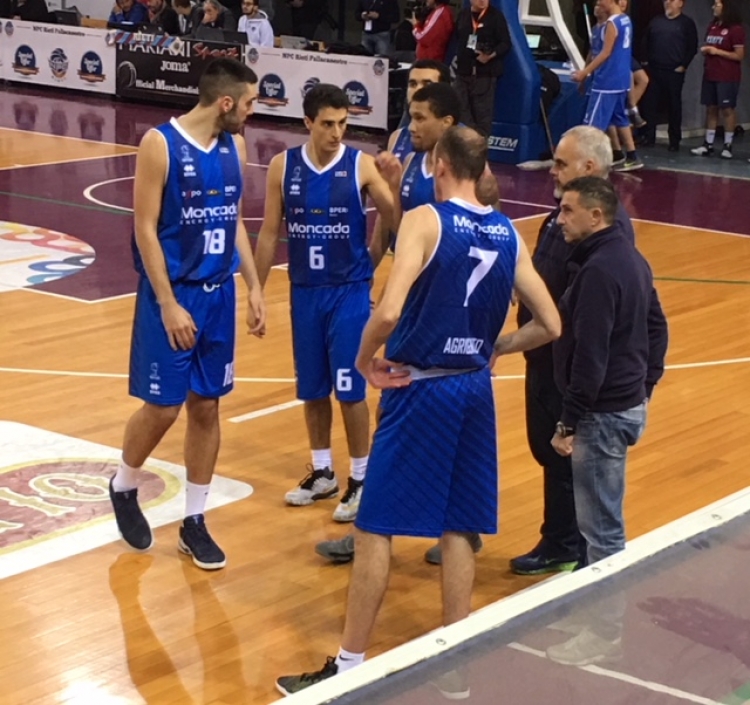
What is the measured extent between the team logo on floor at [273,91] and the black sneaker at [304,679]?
15973 millimetres

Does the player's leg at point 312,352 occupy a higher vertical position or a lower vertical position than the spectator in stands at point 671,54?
lower

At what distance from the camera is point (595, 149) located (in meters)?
5.10

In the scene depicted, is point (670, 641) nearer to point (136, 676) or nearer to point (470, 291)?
point (470, 291)

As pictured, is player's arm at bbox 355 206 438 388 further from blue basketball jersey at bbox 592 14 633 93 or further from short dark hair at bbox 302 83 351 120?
blue basketball jersey at bbox 592 14 633 93

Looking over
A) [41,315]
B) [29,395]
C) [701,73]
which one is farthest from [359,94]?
A: [29,395]

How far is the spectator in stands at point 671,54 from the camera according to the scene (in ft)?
60.0

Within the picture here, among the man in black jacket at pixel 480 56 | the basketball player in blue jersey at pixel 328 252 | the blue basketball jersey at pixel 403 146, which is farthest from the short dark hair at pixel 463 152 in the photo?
the man in black jacket at pixel 480 56

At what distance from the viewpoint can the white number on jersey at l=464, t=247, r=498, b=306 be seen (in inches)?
176

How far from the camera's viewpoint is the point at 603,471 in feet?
16.2

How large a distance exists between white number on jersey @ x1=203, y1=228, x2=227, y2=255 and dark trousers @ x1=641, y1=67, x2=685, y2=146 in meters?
13.8

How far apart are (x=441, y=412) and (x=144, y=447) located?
170cm

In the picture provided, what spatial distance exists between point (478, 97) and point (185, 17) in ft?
24.0

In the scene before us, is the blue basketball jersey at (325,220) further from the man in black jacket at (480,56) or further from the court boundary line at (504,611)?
the man in black jacket at (480,56)

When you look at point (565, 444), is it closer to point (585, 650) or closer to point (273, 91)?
point (585, 650)
